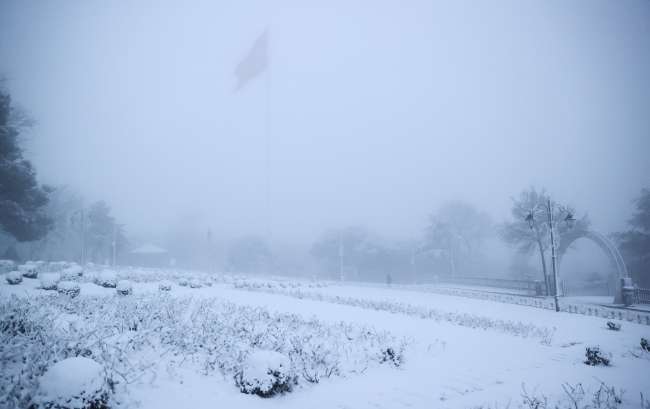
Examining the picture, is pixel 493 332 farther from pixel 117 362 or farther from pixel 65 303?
pixel 65 303

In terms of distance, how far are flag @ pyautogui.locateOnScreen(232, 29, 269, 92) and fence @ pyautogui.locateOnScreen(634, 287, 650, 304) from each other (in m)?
65.8

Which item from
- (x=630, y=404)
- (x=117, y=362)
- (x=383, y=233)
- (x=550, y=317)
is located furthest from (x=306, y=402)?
(x=383, y=233)

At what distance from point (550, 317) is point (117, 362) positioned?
18.8 metres

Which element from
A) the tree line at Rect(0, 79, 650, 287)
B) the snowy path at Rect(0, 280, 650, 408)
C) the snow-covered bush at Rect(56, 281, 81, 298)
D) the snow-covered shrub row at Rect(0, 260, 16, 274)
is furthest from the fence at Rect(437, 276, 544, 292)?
the snow-covered shrub row at Rect(0, 260, 16, 274)

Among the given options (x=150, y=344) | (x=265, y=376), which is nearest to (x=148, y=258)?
(x=150, y=344)

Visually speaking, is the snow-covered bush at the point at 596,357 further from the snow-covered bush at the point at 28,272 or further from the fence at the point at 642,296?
the snow-covered bush at the point at 28,272

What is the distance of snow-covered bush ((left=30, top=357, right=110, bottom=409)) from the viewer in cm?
371

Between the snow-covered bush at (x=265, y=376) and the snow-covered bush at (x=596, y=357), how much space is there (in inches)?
319

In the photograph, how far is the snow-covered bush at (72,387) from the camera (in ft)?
12.2

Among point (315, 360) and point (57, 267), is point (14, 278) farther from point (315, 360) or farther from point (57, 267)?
point (315, 360)

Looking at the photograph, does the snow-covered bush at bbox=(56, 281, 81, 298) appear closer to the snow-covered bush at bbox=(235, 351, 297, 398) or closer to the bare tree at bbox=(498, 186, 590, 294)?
the snow-covered bush at bbox=(235, 351, 297, 398)

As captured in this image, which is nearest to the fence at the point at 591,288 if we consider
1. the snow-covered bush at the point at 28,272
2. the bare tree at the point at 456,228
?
the bare tree at the point at 456,228

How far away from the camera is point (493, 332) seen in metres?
11.5

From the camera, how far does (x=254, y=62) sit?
6675cm
